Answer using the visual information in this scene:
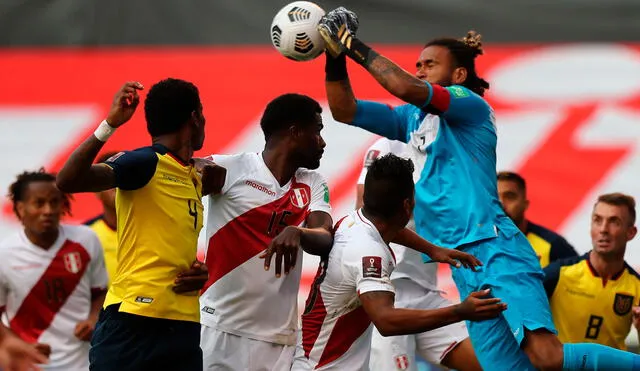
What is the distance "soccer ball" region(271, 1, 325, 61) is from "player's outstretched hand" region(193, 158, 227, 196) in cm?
81

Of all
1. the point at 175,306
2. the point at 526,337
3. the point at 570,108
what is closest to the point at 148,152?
the point at 175,306

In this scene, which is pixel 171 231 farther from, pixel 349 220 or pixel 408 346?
pixel 408 346

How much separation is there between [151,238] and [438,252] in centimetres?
153

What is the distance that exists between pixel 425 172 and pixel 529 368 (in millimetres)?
1225

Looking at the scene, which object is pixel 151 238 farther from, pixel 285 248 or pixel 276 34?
pixel 276 34

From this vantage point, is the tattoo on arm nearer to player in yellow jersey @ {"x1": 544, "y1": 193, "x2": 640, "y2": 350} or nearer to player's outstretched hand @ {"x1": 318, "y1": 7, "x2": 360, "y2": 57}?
player's outstretched hand @ {"x1": 318, "y1": 7, "x2": 360, "y2": 57}

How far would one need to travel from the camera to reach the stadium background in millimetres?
11219

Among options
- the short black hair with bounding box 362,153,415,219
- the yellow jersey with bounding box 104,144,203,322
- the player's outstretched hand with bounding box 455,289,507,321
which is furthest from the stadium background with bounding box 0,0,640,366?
the player's outstretched hand with bounding box 455,289,507,321

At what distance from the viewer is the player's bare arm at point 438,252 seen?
20.2 feet

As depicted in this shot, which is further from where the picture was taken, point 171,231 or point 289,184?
point 289,184

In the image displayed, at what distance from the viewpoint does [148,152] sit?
582cm

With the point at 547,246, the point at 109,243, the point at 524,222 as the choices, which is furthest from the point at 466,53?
the point at 109,243

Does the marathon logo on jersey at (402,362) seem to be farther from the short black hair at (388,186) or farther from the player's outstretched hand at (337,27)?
the player's outstretched hand at (337,27)

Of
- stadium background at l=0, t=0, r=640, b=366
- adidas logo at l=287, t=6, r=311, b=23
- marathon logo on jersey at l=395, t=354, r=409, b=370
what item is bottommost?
marathon logo on jersey at l=395, t=354, r=409, b=370
